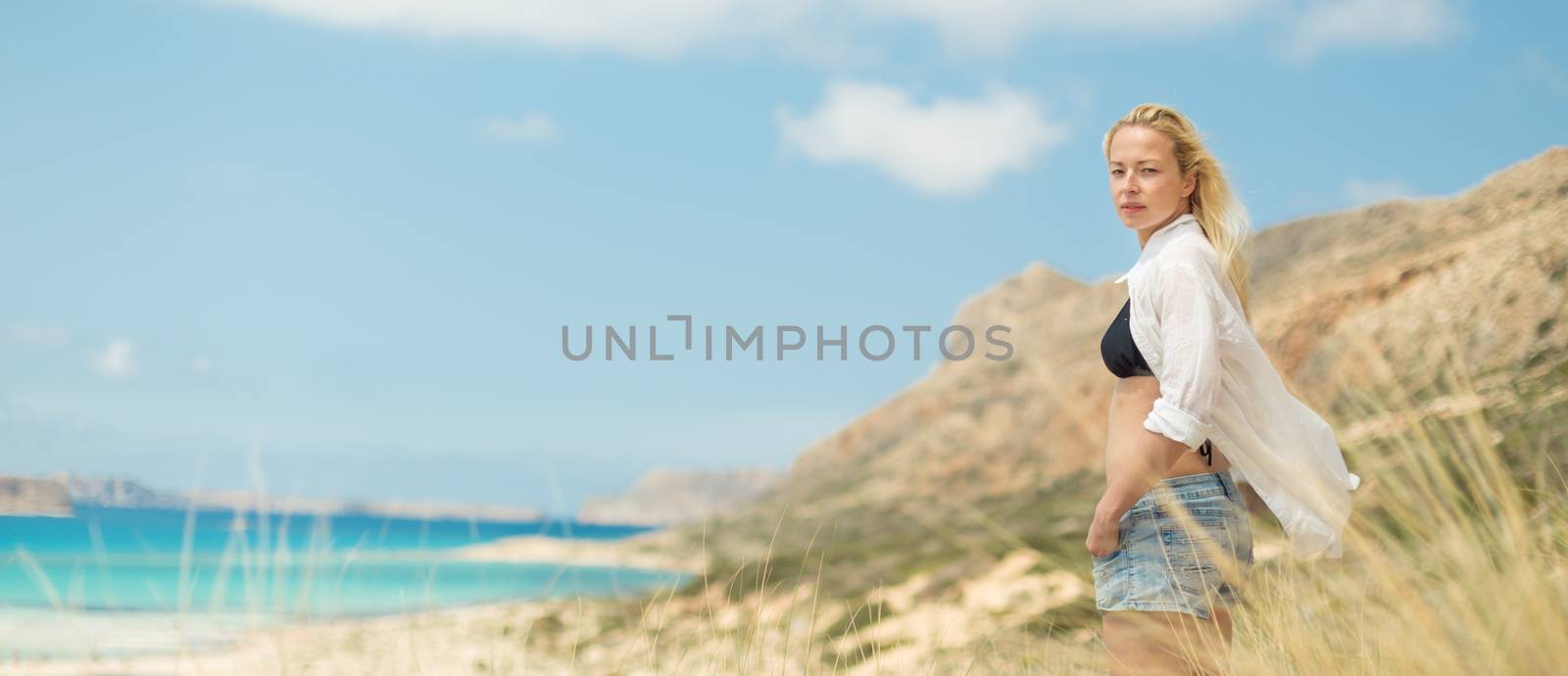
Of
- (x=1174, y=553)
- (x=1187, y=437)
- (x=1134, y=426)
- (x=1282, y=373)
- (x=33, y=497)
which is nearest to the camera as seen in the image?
(x=1187, y=437)

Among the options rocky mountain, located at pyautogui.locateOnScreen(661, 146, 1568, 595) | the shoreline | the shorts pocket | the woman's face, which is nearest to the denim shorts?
the shorts pocket

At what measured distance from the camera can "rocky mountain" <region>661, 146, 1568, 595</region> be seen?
4852 millimetres

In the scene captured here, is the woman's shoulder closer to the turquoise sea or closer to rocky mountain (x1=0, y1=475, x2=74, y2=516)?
the turquoise sea

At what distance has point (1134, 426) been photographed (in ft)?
8.20

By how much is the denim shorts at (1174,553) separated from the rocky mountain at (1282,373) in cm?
23

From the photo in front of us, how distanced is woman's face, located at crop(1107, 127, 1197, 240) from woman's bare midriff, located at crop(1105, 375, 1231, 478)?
1.16 ft

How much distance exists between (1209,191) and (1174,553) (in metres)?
0.77

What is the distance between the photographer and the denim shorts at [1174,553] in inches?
92.5

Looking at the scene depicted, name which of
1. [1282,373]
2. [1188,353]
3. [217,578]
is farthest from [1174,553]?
[1282,373]

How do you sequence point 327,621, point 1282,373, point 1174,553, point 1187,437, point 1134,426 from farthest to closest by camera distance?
point 1282,373 → point 327,621 → point 1134,426 → point 1174,553 → point 1187,437

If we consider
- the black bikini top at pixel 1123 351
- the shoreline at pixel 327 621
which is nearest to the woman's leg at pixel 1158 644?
the black bikini top at pixel 1123 351

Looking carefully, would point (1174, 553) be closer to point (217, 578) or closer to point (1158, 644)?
point (1158, 644)

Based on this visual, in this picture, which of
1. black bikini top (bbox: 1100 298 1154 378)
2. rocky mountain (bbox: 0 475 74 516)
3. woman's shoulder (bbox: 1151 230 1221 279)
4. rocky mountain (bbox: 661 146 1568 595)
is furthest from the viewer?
rocky mountain (bbox: 661 146 1568 595)

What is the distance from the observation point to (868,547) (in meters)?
19.5
